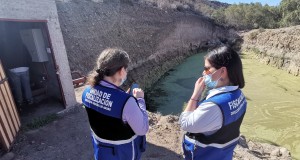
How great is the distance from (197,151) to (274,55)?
1916 centimetres

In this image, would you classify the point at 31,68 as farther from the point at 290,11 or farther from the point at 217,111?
the point at 290,11

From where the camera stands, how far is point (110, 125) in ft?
7.94

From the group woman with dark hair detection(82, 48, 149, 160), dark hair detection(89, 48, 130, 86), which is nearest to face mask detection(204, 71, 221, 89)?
woman with dark hair detection(82, 48, 149, 160)

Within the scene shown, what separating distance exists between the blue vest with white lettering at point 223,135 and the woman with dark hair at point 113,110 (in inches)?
19.8

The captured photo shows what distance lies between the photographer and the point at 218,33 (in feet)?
110

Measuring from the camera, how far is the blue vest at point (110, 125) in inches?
91.6

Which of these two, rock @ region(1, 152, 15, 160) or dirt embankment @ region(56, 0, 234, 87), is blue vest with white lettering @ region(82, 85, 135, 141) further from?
dirt embankment @ region(56, 0, 234, 87)

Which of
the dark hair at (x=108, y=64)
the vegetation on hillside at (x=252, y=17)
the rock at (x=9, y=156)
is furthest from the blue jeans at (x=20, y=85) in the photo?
the vegetation on hillside at (x=252, y=17)

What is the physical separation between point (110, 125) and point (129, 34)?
14885 millimetres

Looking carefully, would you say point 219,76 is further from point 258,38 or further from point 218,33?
point 218,33

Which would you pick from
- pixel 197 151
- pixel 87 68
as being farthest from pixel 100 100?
pixel 87 68

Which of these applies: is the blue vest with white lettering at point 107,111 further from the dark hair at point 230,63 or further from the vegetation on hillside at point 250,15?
the vegetation on hillside at point 250,15

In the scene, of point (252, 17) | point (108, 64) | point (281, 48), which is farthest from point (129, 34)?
point (252, 17)

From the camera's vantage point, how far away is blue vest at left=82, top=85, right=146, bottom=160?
2326 mm
